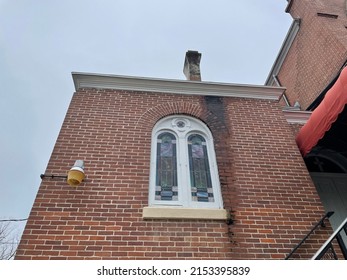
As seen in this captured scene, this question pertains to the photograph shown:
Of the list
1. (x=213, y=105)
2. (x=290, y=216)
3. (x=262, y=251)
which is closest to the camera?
(x=262, y=251)

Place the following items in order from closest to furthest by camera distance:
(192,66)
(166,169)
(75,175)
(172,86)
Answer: (75,175) → (166,169) → (172,86) → (192,66)

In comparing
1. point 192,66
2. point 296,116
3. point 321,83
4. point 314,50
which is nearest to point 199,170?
point 296,116

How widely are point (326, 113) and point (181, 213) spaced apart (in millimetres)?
2694

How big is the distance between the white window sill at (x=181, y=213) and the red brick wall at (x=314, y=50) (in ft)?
22.9

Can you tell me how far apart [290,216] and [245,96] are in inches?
107

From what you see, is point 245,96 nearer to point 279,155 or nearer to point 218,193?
point 279,155

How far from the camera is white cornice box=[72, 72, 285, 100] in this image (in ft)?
17.6

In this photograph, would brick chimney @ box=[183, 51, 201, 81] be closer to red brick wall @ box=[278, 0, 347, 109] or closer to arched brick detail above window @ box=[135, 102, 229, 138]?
arched brick detail above window @ box=[135, 102, 229, 138]

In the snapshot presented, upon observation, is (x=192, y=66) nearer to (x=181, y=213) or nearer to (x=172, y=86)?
(x=172, y=86)

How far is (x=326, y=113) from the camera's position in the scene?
4004 millimetres

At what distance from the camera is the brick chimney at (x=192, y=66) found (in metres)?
6.51

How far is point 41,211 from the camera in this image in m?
3.60

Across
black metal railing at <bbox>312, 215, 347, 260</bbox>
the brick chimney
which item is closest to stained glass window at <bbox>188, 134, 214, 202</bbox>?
black metal railing at <bbox>312, 215, 347, 260</bbox>
